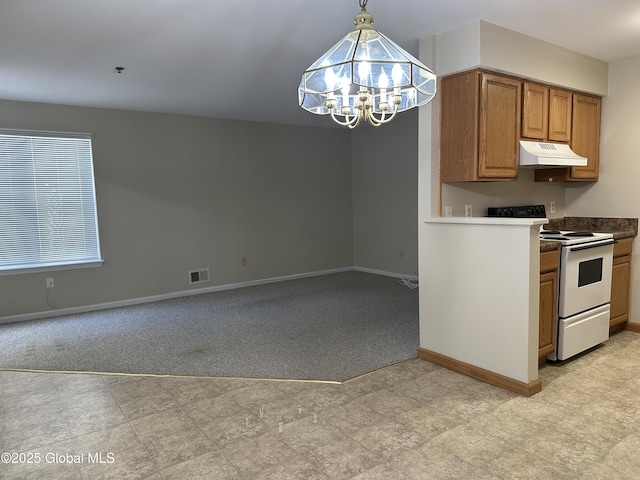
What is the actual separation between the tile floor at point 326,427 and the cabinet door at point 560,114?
5.89ft

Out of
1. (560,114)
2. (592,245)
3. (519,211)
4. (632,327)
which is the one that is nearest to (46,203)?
(519,211)

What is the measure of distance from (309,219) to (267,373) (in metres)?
3.82

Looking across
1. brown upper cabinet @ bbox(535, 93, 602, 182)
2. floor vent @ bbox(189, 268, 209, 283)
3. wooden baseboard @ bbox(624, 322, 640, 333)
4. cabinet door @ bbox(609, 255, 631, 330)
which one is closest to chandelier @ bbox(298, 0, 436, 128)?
brown upper cabinet @ bbox(535, 93, 602, 182)

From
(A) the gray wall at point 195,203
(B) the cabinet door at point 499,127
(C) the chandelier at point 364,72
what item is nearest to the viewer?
(C) the chandelier at point 364,72

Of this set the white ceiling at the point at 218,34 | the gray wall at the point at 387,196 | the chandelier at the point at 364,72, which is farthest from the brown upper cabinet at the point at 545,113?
the gray wall at the point at 387,196

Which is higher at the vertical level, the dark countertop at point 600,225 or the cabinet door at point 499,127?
the cabinet door at point 499,127

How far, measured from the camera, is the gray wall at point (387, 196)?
20.2 ft

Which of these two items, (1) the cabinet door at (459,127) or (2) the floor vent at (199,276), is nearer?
(1) the cabinet door at (459,127)

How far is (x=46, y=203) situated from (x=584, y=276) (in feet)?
17.0

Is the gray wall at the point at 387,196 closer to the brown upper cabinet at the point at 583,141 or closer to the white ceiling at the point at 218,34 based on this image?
the brown upper cabinet at the point at 583,141

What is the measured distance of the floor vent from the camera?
5.74m

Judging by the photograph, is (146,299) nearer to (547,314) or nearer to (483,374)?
(483,374)

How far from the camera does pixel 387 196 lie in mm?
6543

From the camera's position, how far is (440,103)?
10.4ft
